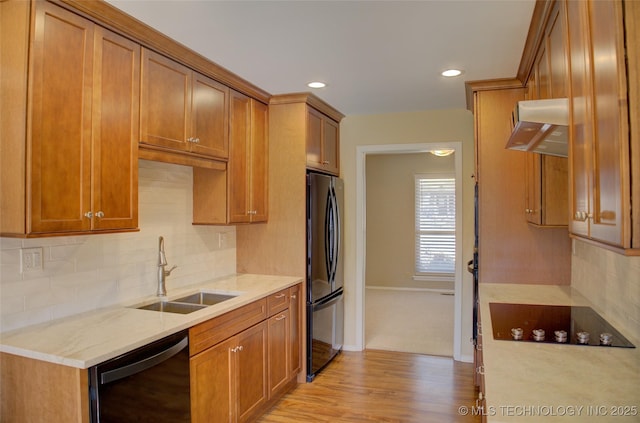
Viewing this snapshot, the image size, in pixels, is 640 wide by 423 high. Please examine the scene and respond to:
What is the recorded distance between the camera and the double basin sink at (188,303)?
270 centimetres

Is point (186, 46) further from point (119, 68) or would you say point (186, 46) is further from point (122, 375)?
point (122, 375)

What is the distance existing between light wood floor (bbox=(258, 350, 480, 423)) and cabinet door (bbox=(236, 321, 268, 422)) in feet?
0.76

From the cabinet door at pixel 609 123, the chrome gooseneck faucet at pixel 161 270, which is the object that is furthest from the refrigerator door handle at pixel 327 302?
the cabinet door at pixel 609 123

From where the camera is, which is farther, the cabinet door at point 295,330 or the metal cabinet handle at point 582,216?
the cabinet door at point 295,330

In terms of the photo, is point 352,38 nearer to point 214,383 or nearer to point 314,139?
point 314,139

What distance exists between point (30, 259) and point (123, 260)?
59 cm

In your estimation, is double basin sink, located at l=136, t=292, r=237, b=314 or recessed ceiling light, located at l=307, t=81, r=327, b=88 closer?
double basin sink, located at l=136, t=292, r=237, b=314

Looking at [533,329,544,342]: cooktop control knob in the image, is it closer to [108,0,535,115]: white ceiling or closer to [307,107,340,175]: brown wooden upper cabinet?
[108,0,535,115]: white ceiling

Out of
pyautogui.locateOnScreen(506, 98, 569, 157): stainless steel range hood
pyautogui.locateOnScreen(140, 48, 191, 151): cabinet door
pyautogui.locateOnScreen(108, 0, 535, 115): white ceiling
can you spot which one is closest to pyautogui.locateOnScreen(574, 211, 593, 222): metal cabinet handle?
pyautogui.locateOnScreen(506, 98, 569, 157): stainless steel range hood

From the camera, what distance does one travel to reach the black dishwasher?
5.64ft

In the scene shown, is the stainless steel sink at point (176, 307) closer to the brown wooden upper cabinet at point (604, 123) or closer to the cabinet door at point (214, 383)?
the cabinet door at point (214, 383)

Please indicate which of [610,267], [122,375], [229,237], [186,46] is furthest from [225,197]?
[610,267]

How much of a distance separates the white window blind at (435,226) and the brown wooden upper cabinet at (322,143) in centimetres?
347

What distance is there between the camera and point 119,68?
2.22 meters
